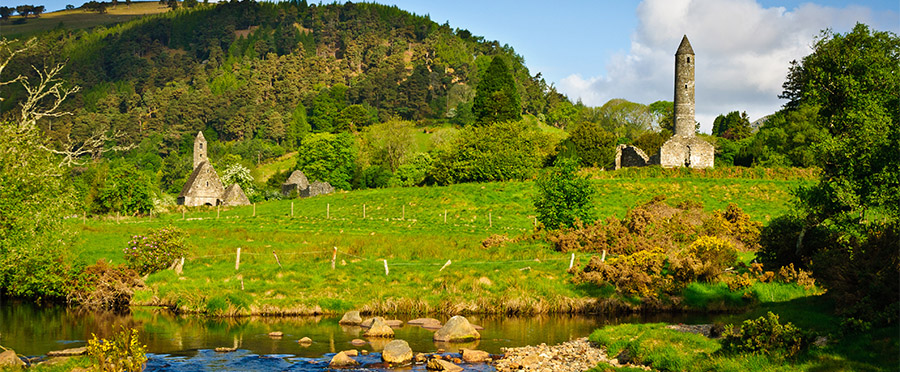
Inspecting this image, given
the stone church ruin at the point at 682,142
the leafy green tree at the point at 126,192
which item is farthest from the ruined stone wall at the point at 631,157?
the leafy green tree at the point at 126,192

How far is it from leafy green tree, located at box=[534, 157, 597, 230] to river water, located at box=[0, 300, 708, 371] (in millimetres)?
13975

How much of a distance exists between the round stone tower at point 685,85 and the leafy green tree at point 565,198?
152 feet

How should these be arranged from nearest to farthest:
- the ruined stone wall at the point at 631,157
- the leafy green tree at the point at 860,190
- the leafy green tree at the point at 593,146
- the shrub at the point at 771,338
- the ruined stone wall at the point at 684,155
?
the shrub at the point at 771,338
the leafy green tree at the point at 860,190
the ruined stone wall at the point at 684,155
the ruined stone wall at the point at 631,157
the leafy green tree at the point at 593,146

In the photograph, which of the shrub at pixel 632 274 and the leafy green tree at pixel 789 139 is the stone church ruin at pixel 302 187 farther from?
the shrub at pixel 632 274

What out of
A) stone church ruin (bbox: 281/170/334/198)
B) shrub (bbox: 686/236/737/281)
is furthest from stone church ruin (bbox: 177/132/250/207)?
shrub (bbox: 686/236/737/281)

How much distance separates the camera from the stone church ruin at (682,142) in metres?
82.5

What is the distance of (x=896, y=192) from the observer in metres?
25.3

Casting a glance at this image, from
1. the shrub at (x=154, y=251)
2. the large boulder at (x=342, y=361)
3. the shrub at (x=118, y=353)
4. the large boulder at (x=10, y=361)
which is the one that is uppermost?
the shrub at (x=154, y=251)

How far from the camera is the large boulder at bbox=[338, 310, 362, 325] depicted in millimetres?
29391

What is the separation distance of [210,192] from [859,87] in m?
91.7

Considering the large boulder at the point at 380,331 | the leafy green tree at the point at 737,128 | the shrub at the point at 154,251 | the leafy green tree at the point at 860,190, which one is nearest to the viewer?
the leafy green tree at the point at 860,190

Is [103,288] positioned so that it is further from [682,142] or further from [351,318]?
[682,142]

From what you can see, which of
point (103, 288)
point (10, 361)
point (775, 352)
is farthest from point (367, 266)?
point (775, 352)

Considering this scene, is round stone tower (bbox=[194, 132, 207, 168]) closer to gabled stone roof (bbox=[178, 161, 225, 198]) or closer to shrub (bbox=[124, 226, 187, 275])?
gabled stone roof (bbox=[178, 161, 225, 198])
